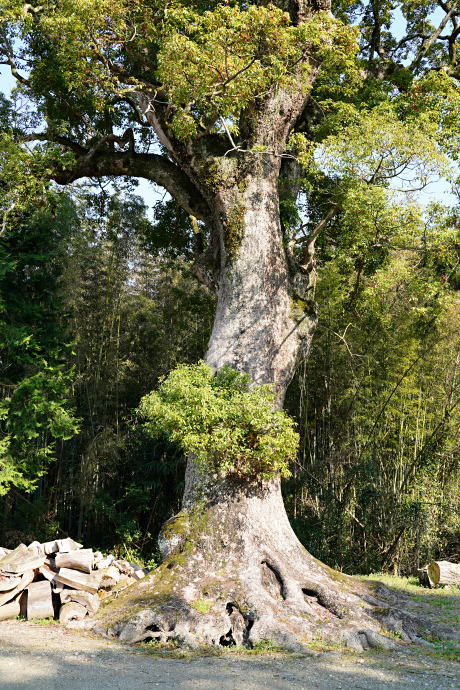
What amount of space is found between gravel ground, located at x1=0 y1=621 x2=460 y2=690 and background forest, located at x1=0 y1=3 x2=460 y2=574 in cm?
354

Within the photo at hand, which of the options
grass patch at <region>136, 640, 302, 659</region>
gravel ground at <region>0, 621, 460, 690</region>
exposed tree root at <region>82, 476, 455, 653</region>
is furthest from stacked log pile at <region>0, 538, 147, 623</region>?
grass patch at <region>136, 640, 302, 659</region>

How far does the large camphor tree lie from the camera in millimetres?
5055

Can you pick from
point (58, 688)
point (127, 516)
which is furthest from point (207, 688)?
point (127, 516)

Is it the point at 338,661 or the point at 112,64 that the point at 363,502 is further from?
the point at 112,64

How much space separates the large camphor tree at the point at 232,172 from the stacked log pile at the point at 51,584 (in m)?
0.29

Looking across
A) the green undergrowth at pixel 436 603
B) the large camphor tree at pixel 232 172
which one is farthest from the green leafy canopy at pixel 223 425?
the green undergrowth at pixel 436 603

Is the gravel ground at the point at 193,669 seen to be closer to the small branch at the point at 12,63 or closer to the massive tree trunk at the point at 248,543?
the massive tree trunk at the point at 248,543

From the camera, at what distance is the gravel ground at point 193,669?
11.3 ft

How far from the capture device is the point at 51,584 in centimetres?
526

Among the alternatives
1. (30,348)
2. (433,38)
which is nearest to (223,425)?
(30,348)

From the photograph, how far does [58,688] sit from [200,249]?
19.5 ft

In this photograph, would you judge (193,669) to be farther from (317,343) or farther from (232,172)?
(317,343)

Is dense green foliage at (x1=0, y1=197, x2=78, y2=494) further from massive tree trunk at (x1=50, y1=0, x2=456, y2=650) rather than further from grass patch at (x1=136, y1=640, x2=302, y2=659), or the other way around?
grass patch at (x1=136, y1=640, x2=302, y2=659)

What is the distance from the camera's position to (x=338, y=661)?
411cm
